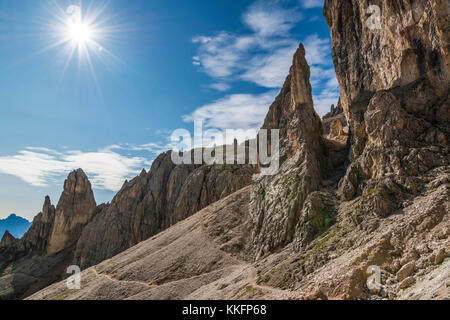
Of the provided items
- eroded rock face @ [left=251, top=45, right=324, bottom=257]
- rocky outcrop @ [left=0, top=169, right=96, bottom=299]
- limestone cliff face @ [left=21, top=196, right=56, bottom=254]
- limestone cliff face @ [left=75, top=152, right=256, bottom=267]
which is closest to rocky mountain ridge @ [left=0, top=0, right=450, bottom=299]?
eroded rock face @ [left=251, top=45, right=324, bottom=257]

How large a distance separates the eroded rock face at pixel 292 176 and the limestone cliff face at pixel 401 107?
278 inches

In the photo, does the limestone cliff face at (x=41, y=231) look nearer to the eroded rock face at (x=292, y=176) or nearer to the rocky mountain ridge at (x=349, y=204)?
the rocky mountain ridge at (x=349, y=204)

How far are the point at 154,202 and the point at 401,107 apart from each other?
336 feet

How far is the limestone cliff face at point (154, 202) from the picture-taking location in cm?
9756

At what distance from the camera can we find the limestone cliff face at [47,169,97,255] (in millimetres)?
131375

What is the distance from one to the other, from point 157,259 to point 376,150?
149ft

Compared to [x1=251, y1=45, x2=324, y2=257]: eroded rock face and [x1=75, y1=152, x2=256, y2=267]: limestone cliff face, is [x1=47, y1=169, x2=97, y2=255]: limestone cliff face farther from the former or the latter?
[x1=251, y1=45, x2=324, y2=257]: eroded rock face

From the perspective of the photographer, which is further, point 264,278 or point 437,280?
point 264,278

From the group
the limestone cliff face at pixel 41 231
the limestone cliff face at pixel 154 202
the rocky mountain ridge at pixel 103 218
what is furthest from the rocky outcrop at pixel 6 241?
the limestone cliff face at pixel 154 202

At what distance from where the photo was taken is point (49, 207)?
141 m

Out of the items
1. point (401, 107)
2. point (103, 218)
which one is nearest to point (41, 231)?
point (103, 218)

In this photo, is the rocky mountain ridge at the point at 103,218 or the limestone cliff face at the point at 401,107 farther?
the rocky mountain ridge at the point at 103,218
